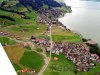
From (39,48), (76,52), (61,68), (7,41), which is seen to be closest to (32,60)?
(61,68)

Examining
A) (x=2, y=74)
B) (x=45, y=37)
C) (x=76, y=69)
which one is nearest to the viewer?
(x=2, y=74)

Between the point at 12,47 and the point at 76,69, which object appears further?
the point at 12,47

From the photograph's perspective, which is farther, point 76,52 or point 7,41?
point 7,41

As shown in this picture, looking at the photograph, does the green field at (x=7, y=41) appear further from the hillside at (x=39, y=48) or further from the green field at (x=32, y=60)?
the green field at (x=32, y=60)

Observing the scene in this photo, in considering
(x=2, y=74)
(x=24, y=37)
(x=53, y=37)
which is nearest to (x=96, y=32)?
(x=53, y=37)

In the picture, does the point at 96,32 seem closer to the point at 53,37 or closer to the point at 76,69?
the point at 53,37

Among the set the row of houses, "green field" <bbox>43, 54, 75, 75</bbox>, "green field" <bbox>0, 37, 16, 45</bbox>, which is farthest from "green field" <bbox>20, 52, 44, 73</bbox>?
"green field" <bbox>0, 37, 16, 45</bbox>

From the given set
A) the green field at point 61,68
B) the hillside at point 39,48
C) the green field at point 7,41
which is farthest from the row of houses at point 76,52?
the green field at point 7,41

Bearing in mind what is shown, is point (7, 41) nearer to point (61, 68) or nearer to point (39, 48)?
point (39, 48)
